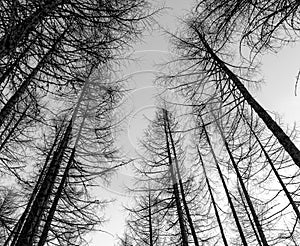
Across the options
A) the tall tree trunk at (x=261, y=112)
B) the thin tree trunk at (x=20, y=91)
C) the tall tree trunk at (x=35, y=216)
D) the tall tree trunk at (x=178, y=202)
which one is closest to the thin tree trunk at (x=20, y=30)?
the thin tree trunk at (x=20, y=91)

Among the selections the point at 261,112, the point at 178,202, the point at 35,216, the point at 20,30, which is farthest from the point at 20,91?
the point at 178,202

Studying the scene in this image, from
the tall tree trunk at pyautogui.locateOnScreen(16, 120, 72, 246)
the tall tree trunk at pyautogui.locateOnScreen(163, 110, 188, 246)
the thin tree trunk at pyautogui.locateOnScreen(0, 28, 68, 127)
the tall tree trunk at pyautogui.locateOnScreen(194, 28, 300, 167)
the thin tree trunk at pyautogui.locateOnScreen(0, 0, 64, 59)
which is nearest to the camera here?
the thin tree trunk at pyautogui.locateOnScreen(0, 0, 64, 59)

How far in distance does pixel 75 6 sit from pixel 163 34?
157 inches

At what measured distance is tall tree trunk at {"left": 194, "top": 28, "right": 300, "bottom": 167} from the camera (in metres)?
3.98

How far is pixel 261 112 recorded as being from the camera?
4773mm

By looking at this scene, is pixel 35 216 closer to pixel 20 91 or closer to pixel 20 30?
pixel 20 91

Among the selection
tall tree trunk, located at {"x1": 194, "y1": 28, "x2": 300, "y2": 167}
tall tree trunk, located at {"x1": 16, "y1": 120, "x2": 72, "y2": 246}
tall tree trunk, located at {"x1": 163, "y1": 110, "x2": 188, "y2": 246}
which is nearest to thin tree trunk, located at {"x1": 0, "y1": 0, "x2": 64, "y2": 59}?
tall tree trunk, located at {"x1": 16, "y1": 120, "x2": 72, "y2": 246}

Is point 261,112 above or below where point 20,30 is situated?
above

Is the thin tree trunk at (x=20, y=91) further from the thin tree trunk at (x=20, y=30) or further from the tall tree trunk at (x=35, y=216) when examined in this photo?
the tall tree trunk at (x=35, y=216)

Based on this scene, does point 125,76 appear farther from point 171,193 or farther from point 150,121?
point 150,121

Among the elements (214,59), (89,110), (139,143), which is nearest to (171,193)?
(139,143)

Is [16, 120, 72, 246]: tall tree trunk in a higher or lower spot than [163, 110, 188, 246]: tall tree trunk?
lower

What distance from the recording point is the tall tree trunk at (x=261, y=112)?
398 cm

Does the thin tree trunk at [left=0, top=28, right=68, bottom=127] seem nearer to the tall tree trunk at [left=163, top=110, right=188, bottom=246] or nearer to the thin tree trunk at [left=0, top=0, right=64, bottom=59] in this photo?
the thin tree trunk at [left=0, top=0, right=64, bottom=59]
